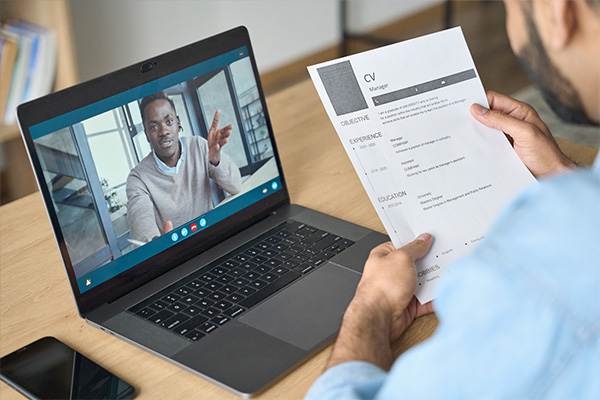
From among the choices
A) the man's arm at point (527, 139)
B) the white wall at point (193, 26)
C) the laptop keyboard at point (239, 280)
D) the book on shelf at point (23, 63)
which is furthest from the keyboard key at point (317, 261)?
the white wall at point (193, 26)

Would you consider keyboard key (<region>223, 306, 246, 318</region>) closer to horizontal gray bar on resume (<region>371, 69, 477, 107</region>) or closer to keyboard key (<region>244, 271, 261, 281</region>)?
keyboard key (<region>244, 271, 261, 281</region>)

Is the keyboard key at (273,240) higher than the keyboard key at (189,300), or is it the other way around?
the keyboard key at (273,240)

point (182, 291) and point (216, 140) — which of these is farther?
point (216, 140)

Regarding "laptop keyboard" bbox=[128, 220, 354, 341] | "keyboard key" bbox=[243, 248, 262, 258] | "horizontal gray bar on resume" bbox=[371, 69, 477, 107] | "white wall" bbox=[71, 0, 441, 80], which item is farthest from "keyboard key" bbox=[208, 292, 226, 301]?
"white wall" bbox=[71, 0, 441, 80]

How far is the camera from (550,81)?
0.70 meters

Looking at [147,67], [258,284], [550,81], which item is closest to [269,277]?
[258,284]

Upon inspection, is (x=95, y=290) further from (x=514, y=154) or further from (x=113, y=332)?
(x=514, y=154)

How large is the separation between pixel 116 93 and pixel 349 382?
1.74 feet

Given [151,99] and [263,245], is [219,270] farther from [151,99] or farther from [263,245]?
[151,99]

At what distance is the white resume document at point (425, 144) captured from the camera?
95 centimetres

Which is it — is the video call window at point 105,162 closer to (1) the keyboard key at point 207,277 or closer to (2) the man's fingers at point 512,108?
(1) the keyboard key at point 207,277

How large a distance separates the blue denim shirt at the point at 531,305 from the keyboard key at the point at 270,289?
1.41ft

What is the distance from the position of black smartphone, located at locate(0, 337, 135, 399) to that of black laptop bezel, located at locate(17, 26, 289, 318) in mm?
89

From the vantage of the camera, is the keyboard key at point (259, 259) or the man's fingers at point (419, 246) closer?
the man's fingers at point (419, 246)
